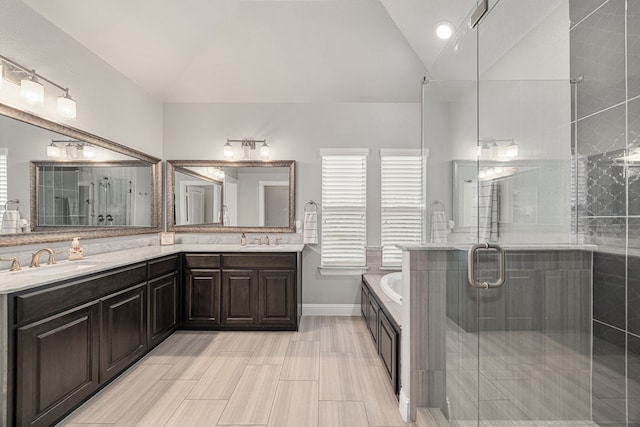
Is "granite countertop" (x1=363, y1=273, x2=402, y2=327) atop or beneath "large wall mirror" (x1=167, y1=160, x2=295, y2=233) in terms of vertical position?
beneath

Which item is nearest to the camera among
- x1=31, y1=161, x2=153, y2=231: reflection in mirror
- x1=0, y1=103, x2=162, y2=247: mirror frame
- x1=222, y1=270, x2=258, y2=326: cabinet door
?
x1=0, y1=103, x2=162, y2=247: mirror frame

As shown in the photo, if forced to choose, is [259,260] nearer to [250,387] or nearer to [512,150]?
[250,387]

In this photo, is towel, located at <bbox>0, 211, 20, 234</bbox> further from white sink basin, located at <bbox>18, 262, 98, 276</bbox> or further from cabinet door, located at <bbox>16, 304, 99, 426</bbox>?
cabinet door, located at <bbox>16, 304, 99, 426</bbox>

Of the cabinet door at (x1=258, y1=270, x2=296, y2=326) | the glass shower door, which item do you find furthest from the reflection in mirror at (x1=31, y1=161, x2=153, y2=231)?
the glass shower door

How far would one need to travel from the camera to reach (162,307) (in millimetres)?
3486

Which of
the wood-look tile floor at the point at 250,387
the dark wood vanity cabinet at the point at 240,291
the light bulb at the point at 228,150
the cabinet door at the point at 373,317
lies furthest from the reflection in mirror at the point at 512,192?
the light bulb at the point at 228,150

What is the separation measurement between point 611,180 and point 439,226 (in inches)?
46.2

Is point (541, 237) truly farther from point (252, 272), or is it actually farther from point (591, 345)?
point (252, 272)

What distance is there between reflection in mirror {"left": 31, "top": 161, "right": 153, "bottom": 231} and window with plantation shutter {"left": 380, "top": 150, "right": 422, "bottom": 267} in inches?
117

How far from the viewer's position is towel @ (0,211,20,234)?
236 cm

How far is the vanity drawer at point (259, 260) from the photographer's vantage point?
12.8ft

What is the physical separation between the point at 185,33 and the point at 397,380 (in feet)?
12.8

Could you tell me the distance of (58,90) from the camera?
2.86 metres

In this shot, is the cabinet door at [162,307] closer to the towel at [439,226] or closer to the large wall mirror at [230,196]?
the large wall mirror at [230,196]
